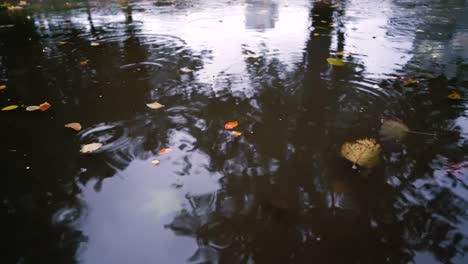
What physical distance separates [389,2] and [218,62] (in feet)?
22.0

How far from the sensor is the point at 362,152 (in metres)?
2.46

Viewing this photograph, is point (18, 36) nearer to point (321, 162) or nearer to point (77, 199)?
point (77, 199)

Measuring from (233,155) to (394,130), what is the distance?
4.75ft

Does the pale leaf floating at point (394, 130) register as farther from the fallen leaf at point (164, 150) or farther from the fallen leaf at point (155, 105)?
the fallen leaf at point (155, 105)

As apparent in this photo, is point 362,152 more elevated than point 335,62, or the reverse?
point 335,62

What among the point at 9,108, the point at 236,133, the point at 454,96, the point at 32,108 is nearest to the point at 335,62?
the point at 454,96

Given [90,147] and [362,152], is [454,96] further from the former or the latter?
[90,147]

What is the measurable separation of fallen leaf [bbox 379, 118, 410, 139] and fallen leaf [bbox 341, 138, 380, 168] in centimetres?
18

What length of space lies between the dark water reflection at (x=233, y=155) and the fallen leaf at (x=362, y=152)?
0.06 m

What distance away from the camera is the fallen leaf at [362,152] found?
2379 mm

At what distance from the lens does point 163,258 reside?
1.72 meters

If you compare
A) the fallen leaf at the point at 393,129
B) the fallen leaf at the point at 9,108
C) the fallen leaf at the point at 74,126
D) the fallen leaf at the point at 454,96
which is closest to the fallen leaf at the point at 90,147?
the fallen leaf at the point at 74,126

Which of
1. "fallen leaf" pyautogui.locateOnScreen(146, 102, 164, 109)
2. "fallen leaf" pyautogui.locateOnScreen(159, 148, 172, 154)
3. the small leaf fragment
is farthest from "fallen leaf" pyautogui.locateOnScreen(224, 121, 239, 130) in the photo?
the small leaf fragment

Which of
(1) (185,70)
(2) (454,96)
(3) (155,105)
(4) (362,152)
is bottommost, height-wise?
(4) (362,152)
